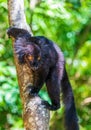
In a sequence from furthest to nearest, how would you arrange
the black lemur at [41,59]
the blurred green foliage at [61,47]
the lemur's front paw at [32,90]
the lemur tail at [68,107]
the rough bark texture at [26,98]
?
the blurred green foliage at [61,47] < the lemur tail at [68,107] < the black lemur at [41,59] < the lemur's front paw at [32,90] < the rough bark texture at [26,98]

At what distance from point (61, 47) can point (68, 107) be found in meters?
1.74

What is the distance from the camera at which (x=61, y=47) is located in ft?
14.7

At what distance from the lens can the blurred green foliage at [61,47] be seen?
11.0 ft

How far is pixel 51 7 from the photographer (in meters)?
3.40

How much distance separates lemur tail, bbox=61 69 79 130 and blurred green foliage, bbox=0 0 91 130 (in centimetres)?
47

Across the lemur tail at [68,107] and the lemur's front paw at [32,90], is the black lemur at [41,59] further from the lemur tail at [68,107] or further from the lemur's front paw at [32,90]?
the lemur tail at [68,107]

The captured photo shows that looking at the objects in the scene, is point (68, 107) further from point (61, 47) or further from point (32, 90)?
point (61, 47)

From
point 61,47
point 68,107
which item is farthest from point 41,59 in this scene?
point 61,47

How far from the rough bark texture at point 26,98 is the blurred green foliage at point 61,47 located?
2.07 ft

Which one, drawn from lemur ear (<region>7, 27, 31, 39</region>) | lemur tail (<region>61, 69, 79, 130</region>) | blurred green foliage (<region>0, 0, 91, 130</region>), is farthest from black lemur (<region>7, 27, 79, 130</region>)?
blurred green foliage (<region>0, 0, 91, 130</region>)

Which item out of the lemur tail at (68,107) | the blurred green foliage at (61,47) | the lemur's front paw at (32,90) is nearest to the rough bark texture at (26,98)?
the lemur's front paw at (32,90)

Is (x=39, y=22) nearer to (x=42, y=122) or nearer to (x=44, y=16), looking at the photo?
(x=44, y=16)

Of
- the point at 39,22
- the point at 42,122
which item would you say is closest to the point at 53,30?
the point at 39,22

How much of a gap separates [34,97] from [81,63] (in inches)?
93.3
